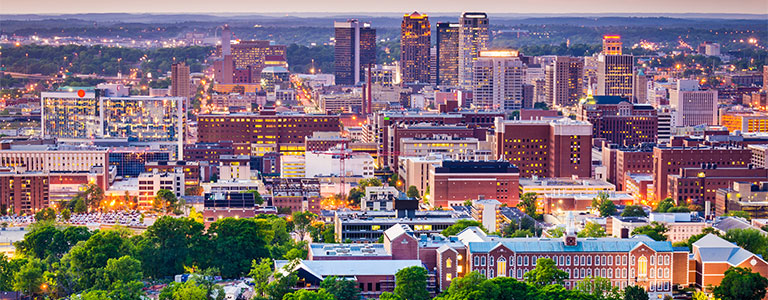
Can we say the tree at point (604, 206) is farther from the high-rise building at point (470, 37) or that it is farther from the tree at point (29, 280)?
the high-rise building at point (470, 37)

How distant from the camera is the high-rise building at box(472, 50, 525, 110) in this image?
135125 mm

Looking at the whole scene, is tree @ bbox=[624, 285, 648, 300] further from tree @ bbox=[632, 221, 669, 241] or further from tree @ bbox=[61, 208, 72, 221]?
Answer: tree @ bbox=[61, 208, 72, 221]

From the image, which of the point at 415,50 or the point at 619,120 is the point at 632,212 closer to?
the point at 619,120

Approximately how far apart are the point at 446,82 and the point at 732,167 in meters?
92.2

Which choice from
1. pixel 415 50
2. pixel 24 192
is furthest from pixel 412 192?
pixel 415 50

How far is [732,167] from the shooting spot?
8225cm

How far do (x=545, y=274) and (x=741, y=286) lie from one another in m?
6.28

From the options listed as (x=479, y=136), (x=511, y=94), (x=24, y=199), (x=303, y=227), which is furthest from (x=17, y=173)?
(x=511, y=94)

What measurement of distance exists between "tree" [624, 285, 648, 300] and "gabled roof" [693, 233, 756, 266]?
415cm

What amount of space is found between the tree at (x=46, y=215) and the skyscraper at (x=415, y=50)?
104 metres

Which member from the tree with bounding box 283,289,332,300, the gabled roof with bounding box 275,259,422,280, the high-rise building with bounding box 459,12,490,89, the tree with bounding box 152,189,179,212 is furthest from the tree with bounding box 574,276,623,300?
the high-rise building with bounding box 459,12,490,89

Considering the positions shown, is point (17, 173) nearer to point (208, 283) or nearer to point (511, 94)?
point (208, 283)

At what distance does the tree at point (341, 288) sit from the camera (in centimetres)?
4916

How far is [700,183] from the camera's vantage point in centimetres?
7762
